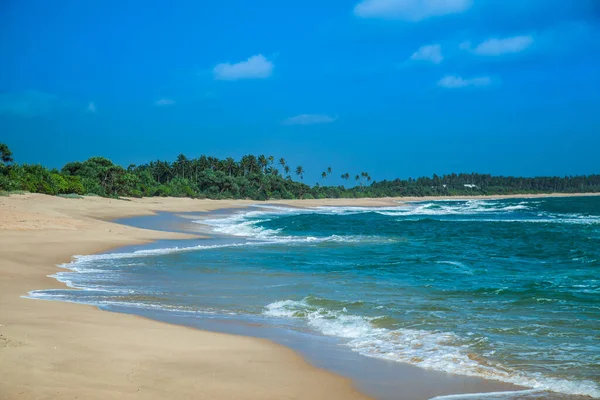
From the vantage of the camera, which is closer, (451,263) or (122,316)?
(122,316)

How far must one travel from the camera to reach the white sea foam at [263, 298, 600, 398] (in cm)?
649

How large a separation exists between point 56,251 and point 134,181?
50996 mm

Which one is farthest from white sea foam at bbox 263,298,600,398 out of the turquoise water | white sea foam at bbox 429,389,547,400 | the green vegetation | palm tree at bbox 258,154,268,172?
palm tree at bbox 258,154,268,172

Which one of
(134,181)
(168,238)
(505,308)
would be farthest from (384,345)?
(134,181)

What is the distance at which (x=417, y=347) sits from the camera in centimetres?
795

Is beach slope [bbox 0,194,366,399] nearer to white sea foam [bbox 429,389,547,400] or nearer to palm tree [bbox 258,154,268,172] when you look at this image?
white sea foam [bbox 429,389,547,400]

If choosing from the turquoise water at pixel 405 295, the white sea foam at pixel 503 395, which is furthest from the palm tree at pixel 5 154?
the white sea foam at pixel 503 395

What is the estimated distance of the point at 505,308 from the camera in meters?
11.2

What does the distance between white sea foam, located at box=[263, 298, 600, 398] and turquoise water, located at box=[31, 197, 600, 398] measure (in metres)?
0.02

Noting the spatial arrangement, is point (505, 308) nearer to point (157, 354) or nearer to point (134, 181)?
point (157, 354)

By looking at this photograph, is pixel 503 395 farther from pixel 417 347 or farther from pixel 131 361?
pixel 131 361

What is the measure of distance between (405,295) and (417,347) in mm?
4595

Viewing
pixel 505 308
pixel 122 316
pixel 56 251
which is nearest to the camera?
pixel 122 316

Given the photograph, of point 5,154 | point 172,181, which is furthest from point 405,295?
point 172,181
